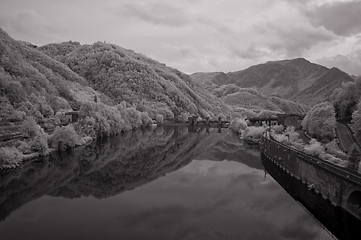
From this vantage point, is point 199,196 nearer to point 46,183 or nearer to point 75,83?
point 46,183

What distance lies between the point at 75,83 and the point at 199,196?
130557 mm

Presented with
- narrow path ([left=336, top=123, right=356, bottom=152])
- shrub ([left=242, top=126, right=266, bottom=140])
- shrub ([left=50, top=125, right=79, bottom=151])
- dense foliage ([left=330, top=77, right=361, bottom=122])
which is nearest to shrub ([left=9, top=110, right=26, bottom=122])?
shrub ([left=50, top=125, right=79, bottom=151])

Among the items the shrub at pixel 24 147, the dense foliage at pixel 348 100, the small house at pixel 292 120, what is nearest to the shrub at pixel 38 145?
the shrub at pixel 24 147

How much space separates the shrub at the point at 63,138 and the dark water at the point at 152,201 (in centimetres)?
311

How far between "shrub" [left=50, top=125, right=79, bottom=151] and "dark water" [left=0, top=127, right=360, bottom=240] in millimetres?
3110

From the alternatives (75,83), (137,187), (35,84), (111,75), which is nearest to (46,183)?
(137,187)

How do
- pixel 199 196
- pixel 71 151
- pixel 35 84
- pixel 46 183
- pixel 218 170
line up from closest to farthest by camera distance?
pixel 199 196, pixel 46 183, pixel 218 170, pixel 71 151, pixel 35 84

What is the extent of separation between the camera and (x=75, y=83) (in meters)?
154

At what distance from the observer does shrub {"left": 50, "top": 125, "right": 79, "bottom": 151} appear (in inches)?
2388

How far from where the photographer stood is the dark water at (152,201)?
27.8 meters

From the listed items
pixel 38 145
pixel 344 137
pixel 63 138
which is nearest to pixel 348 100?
pixel 344 137

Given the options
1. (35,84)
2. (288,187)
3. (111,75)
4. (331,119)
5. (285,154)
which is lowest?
(288,187)

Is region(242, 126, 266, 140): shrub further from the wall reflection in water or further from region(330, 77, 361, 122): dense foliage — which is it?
region(330, 77, 361, 122): dense foliage

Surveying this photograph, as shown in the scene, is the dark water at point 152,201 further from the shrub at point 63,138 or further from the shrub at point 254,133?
the shrub at point 254,133
